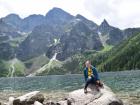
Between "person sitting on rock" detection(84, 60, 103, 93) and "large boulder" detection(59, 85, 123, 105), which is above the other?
"person sitting on rock" detection(84, 60, 103, 93)

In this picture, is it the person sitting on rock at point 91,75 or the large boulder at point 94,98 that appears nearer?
the large boulder at point 94,98

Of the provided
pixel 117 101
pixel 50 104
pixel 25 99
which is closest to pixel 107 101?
pixel 117 101

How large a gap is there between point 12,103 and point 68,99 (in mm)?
12344

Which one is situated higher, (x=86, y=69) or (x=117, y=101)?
(x=86, y=69)

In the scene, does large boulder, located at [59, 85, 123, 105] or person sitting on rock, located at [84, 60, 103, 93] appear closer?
large boulder, located at [59, 85, 123, 105]

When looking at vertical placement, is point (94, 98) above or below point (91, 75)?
below

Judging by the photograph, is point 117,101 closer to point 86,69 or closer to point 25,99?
point 86,69

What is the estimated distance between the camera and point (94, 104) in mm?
36312

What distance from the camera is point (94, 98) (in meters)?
37.6

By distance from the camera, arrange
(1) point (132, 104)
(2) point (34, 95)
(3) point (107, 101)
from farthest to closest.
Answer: (1) point (132, 104), (2) point (34, 95), (3) point (107, 101)

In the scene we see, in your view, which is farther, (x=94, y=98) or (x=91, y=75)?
(x=91, y=75)

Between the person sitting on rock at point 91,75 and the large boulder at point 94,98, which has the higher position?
the person sitting on rock at point 91,75

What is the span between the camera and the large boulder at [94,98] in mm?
36281

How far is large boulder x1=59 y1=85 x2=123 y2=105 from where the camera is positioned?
1428 inches
